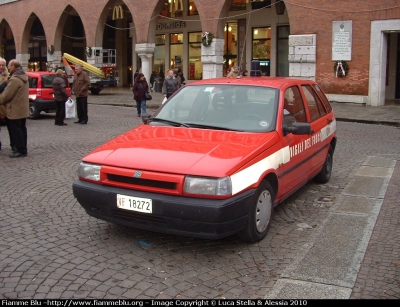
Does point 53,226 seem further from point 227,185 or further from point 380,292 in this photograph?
point 380,292

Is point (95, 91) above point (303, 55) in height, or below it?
below

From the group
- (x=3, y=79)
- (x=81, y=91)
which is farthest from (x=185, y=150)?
(x=81, y=91)

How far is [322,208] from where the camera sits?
252 inches

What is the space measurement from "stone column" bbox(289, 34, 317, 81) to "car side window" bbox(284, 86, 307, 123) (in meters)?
16.0

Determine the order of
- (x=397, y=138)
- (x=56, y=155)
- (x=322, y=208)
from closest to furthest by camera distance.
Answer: (x=322, y=208) < (x=56, y=155) < (x=397, y=138)

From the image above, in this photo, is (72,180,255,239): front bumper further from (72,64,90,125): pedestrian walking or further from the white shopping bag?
the white shopping bag

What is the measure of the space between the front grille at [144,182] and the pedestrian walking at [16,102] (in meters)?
5.33

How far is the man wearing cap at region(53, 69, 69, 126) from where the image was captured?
14844mm

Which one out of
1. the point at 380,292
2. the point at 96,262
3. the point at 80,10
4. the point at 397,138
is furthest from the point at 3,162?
the point at 80,10

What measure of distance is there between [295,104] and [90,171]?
279 centimetres

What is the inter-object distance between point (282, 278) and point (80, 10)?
31.6m

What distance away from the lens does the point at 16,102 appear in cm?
932

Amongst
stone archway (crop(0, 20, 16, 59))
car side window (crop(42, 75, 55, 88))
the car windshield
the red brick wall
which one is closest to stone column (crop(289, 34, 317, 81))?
the red brick wall

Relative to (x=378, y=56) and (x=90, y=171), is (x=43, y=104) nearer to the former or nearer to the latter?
(x=90, y=171)
